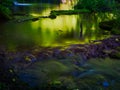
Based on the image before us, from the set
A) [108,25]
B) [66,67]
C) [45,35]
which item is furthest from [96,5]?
[66,67]

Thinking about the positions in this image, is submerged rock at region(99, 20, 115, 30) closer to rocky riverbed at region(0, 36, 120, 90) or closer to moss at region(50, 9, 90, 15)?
rocky riverbed at region(0, 36, 120, 90)

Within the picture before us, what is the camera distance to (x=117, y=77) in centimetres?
978

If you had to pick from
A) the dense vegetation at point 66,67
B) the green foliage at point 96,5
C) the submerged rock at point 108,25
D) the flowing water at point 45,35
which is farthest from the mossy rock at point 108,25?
the green foliage at point 96,5

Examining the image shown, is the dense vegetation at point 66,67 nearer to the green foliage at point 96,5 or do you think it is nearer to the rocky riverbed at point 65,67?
the rocky riverbed at point 65,67

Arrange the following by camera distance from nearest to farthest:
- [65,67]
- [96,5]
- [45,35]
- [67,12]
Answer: [65,67] < [45,35] < [67,12] < [96,5]

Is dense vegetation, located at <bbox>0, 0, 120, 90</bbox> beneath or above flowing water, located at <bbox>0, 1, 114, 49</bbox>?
beneath

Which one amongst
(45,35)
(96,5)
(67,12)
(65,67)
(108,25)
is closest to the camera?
Result: (65,67)

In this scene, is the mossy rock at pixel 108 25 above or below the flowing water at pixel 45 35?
above

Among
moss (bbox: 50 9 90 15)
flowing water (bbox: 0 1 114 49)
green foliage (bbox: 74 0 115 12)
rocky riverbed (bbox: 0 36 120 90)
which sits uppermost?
green foliage (bbox: 74 0 115 12)

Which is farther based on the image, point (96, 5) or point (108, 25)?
point (96, 5)

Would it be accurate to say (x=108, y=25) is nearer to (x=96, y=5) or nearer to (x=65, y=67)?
(x=65, y=67)

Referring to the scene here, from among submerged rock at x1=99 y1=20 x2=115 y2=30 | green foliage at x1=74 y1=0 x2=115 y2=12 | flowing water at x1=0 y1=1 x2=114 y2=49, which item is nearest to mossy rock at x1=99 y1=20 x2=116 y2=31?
submerged rock at x1=99 y1=20 x2=115 y2=30

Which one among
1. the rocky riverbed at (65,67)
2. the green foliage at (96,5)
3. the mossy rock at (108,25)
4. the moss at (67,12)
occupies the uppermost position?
the green foliage at (96,5)

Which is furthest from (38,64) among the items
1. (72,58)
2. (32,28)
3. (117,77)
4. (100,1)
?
(100,1)
